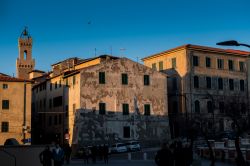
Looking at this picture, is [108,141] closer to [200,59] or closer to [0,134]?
[0,134]

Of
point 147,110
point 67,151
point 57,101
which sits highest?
point 57,101

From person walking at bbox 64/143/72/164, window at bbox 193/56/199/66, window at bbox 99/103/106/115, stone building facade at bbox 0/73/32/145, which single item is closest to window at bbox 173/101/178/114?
window at bbox 193/56/199/66

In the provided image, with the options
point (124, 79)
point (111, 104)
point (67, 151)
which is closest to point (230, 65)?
point (124, 79)

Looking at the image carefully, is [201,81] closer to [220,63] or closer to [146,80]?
[220,63]

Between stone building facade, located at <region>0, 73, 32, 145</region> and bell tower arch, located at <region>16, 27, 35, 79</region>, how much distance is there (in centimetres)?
4011

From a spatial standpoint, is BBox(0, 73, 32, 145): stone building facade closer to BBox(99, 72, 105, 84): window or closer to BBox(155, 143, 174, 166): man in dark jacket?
BBox(99, 72, 105, 84): window

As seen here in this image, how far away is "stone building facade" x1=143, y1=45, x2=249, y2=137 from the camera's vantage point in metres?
58.4

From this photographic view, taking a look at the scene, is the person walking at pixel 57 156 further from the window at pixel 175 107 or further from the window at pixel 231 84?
the window at pixel 231 84

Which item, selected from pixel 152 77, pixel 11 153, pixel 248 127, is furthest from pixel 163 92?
pixel 11 153

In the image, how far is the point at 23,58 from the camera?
92688 mm

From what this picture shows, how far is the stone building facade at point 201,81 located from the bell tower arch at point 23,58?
3656 cm

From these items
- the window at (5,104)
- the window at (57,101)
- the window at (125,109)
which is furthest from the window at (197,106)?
the window at (5,104)

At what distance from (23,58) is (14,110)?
140 feet

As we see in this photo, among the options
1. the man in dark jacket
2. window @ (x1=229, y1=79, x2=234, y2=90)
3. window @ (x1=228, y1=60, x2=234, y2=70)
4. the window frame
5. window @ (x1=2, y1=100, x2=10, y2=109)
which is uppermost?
window @ (x1=228, y1=60, x2=234, y2=70)
